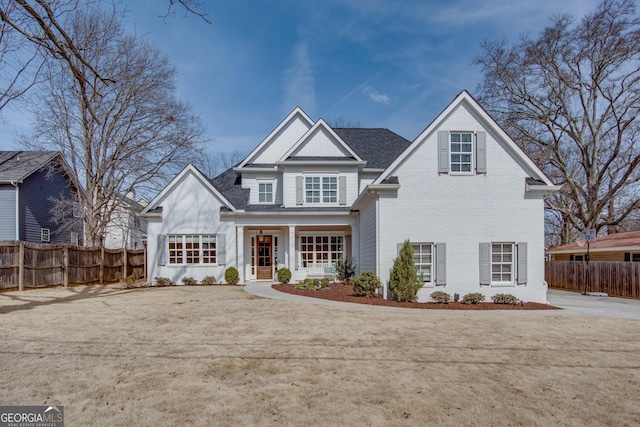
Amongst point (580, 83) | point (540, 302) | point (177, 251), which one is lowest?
point (540, 302)

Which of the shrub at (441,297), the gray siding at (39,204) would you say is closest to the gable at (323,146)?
the shrub at (441,297)

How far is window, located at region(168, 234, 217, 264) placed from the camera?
61.4 feet

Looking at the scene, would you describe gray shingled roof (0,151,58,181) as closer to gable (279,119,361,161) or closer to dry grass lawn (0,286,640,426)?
gable (279,119,361,161)

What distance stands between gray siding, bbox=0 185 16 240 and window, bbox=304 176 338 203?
17.3 m

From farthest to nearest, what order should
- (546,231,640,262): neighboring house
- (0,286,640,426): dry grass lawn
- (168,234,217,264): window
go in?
(168,234,217,264): window → (546,231,640,262): neighboring house → (0,286,640,426): dry grass lawn

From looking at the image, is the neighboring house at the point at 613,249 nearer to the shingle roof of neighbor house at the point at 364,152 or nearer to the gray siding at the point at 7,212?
the shingle roof of neighbor house at the point at 364,152

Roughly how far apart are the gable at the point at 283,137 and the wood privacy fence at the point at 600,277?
15954 mm

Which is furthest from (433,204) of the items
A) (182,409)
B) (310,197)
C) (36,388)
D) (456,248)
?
(36,388)

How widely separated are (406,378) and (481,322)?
5.04 metres

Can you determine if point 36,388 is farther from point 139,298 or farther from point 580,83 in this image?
point 580,83

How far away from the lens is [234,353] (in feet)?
20.7

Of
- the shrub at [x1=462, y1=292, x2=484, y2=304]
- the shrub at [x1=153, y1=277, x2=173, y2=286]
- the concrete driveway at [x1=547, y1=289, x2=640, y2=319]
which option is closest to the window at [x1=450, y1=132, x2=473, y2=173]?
the shrub at [x1=462, y1=292, x2=484, y2=304]

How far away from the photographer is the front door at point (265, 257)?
19.8 meters

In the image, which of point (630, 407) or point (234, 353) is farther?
point (234, 353)
